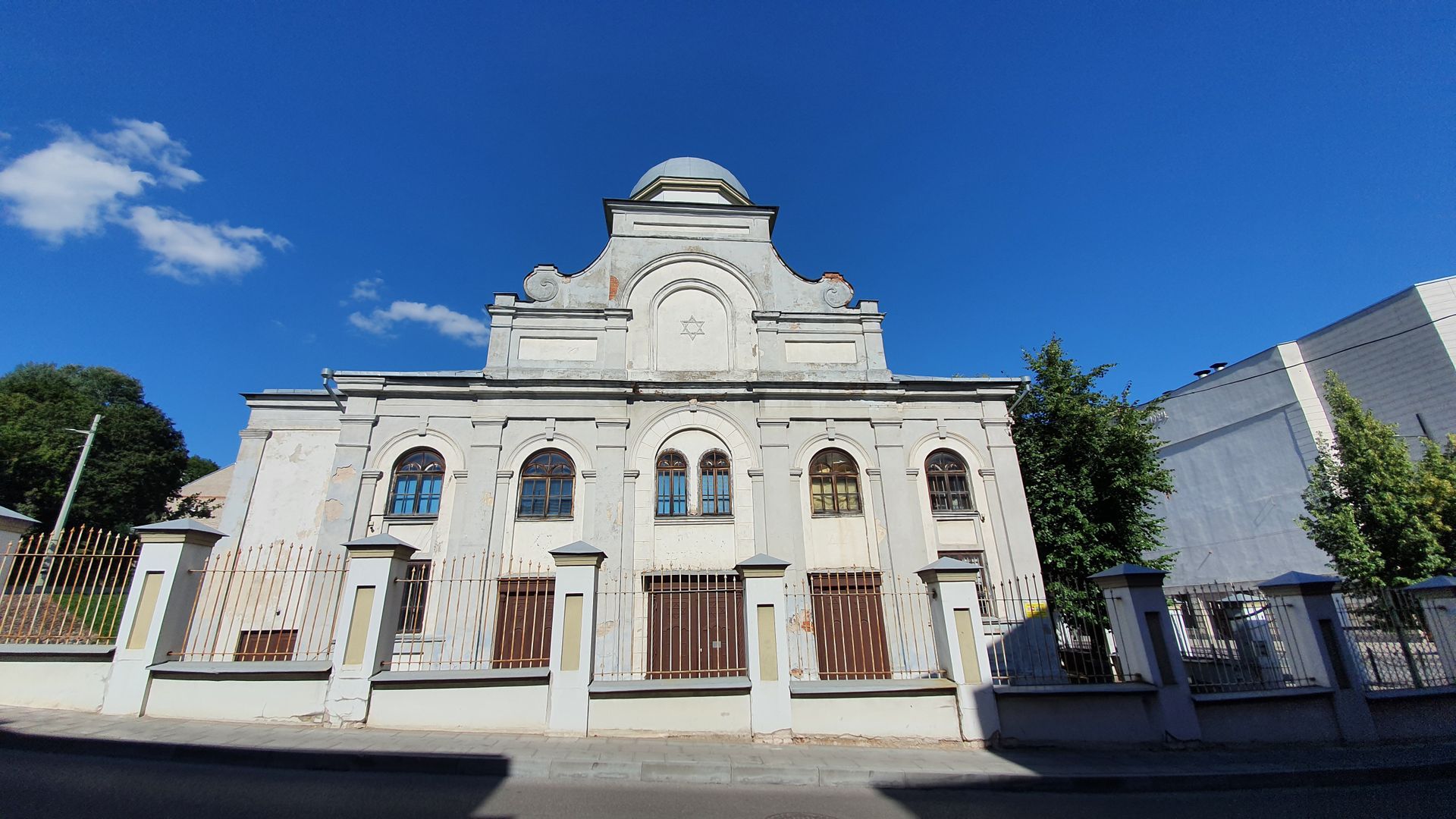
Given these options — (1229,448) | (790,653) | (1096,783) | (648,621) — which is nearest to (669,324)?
(648,621)

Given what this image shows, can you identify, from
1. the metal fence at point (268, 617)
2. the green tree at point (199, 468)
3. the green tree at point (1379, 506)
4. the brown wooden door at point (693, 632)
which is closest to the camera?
the metal fence at point (268, 617)

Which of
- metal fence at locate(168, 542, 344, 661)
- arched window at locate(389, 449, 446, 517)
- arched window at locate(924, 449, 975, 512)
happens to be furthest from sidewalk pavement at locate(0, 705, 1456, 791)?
arched window at locate(924, 449, 975, 512)

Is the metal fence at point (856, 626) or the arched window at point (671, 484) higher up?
the arched window at point (671, 484)

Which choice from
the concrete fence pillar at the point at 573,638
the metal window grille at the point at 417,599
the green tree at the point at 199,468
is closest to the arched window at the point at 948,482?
the concrete fence pillar at the point at 573,638

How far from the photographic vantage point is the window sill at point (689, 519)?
13.2 meters

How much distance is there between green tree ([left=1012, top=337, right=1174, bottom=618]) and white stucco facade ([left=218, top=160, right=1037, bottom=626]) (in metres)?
1.62

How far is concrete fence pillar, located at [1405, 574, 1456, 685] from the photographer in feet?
28.6

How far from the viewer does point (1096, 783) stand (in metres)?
6.59

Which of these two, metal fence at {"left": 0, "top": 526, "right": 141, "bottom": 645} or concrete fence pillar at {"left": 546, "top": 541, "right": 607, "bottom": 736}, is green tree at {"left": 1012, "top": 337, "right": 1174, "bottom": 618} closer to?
concrete fence pillar at {"left": 546, "top": 541, "right": 607, "bottom": 736}

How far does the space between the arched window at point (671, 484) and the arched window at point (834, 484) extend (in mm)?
3159

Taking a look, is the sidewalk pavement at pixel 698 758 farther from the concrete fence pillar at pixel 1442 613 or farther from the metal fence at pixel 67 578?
the concrete fence pillar at pixel 1442 613

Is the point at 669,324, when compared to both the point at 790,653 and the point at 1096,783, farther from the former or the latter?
the point at 1096,783

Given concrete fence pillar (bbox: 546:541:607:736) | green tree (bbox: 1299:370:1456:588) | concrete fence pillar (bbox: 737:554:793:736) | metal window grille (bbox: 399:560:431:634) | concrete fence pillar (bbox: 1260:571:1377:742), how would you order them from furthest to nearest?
green tree (bbox: 1299:370:1456:588), metal window grille (bbox: 399:560:431:634), concrete fence pillar (bbox: 1260:571:1377:742), concrete fence pillar (bbox: 737:554:793:736), concrete fence pillar (bbox: 546:541:607:736)

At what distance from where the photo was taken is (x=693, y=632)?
12.4m
